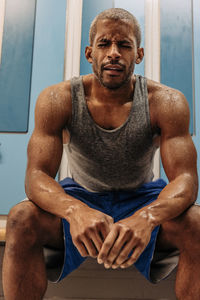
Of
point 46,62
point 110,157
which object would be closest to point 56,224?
point 110,157

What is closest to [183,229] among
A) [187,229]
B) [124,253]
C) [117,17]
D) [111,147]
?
[187,229]

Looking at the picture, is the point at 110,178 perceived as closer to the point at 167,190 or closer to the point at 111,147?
the point at 111,147

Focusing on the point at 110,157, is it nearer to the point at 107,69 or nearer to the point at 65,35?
the point at 107,69

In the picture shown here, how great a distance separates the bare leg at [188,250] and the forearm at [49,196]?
282mm

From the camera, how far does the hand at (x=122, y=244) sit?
0.66m

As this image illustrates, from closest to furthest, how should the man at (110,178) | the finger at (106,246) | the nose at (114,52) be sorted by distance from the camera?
the finger at (106,246) < the man at (110,178) < the nose at (114,52)

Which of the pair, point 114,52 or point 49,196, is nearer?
point 49,196

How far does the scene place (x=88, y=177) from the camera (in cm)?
109

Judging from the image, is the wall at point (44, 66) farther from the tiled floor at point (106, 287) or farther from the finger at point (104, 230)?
the finger at point (104, 230)

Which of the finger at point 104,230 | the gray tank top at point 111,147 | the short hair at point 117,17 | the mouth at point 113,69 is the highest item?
the short hair at point 117,17

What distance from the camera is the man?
75cm

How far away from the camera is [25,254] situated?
79cm

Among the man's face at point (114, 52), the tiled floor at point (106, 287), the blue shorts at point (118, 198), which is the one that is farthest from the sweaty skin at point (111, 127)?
the tiled floor at point (106, 287)

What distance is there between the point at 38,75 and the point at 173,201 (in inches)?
43.1
